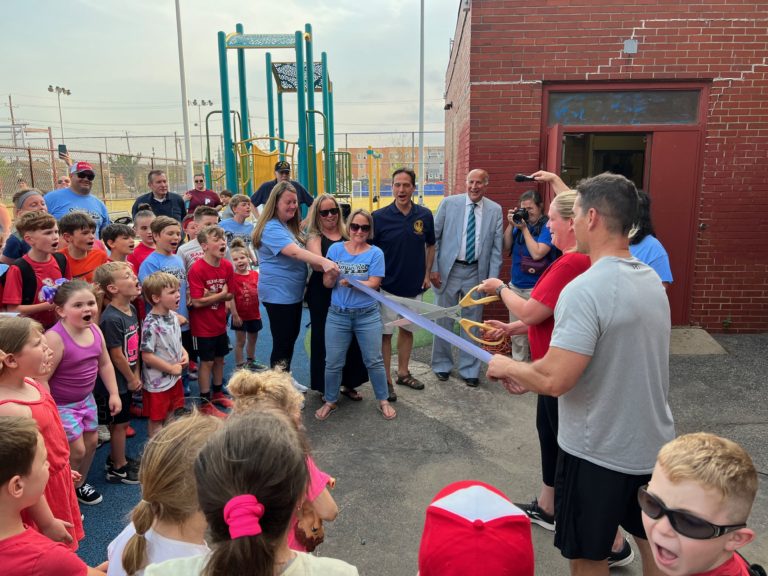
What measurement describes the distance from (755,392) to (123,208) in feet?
90.3

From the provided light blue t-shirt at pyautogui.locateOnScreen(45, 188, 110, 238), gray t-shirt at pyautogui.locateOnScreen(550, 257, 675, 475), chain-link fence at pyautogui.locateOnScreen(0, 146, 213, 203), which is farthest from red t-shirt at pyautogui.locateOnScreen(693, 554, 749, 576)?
chain-link fence at pyautogui.locateOnScreen(0, 146, 213, 203)

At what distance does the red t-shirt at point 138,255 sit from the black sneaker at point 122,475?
6.09 ft

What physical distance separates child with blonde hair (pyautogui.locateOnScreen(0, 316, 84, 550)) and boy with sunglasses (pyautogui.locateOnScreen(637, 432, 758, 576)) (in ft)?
7.02

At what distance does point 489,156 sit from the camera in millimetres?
6785

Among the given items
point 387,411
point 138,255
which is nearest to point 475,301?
point 387,411

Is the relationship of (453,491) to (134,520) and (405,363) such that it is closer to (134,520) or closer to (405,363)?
(134,520)

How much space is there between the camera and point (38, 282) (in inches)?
146

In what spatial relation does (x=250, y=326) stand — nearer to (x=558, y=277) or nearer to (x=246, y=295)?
(x=246, y=295)

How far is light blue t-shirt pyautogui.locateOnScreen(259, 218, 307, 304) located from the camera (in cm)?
489

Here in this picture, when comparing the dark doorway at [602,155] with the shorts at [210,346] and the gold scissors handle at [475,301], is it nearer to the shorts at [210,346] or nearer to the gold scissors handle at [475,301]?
the gold scissors handle at [475,301]

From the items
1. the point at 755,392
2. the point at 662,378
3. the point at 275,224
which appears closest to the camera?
the point at 662,378

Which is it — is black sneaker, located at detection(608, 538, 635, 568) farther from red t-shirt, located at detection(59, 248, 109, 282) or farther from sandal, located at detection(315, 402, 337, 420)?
red t-shirt, located at detection(59, 248, 109, 282)

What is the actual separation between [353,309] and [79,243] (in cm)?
215

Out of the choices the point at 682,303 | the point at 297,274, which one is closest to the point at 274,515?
the point at 297,274
